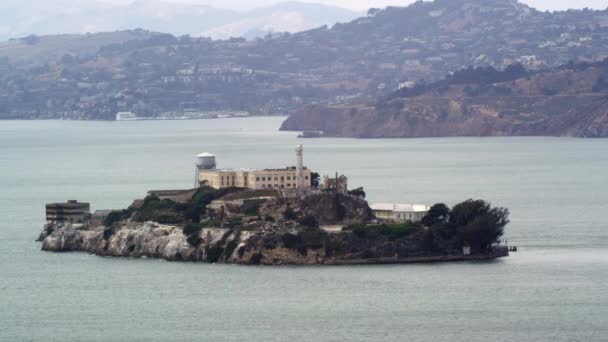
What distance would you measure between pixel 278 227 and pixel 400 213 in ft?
20.8

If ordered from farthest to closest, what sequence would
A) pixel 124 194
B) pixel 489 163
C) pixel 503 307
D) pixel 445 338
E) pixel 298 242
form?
pixel 489 163, pixel 124 194, pixel 298 242, pixel 503 307, pixel 445 338

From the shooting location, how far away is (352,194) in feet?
250


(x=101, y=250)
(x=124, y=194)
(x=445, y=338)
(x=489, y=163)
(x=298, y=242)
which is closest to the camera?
(x=445, y=338)

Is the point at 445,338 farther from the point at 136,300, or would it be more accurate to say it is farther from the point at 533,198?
the point at 533,198

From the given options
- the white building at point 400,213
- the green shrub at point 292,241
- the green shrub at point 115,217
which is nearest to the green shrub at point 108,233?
the green shrub at point 115,217

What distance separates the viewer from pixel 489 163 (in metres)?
132

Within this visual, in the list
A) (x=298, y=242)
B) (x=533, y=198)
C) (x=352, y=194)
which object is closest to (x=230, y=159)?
(x=533, y=198)

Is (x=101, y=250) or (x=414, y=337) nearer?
(x=414, y=337)

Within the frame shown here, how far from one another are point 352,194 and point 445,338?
2416 centimetres

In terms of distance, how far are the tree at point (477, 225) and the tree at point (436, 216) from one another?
1.89ft

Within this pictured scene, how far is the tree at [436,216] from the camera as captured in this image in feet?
229

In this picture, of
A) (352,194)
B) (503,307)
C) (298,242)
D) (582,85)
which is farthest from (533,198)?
(582,85)

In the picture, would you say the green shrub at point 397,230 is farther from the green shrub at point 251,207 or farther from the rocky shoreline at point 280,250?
the green shrub at point 251,207

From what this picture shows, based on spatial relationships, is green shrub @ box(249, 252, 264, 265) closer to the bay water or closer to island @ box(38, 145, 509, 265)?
island @ box(38, 145, 509, 265)
